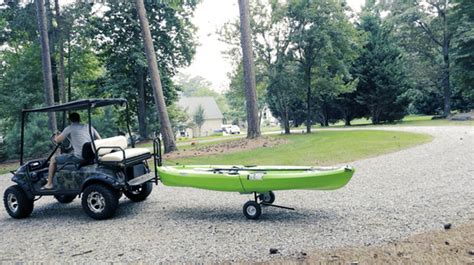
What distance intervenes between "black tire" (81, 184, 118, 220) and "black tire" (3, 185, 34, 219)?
131cm

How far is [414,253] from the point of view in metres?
3.54

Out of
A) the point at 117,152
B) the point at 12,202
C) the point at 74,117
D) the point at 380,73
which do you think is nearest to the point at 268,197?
the point at 117,152

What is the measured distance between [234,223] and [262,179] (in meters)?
0.78

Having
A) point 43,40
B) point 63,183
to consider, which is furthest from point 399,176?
point 43,40

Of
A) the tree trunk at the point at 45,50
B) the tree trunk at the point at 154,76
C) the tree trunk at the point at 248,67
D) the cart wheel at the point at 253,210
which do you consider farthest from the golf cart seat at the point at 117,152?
the tree trunk at the point at 45,50

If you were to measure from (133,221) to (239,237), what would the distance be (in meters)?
1.99

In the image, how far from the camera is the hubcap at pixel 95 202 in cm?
559

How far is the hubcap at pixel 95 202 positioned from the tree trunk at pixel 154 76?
8.55 meters

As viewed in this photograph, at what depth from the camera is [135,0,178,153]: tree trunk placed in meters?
13.6

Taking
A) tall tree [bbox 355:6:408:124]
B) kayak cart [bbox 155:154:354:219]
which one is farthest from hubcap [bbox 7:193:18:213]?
tall tree [bbox 355:6:408:124]

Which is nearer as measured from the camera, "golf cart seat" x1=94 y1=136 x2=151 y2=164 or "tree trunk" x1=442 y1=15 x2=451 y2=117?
"golf cart seat" x1=94 y1=136 x2=151 y2=164

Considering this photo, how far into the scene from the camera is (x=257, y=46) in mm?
22625

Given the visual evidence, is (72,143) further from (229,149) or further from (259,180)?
(229,149)

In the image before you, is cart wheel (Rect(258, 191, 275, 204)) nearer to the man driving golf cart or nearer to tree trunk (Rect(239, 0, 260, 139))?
the man driving golf cart
